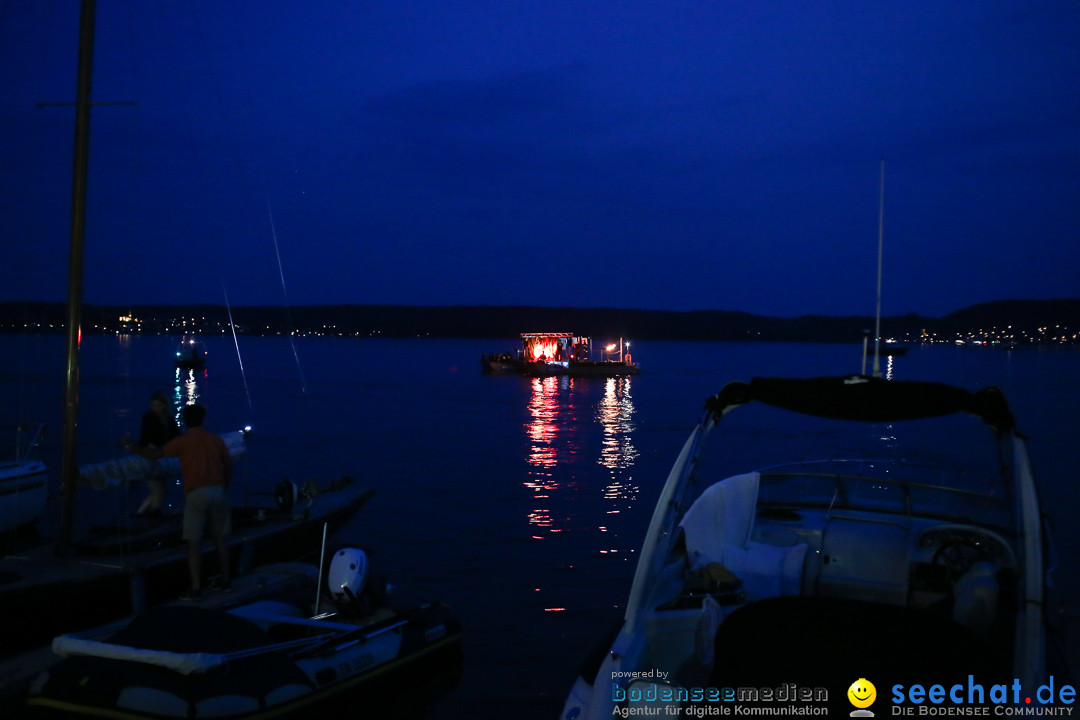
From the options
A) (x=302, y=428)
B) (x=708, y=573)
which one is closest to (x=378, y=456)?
(x=302, y=428)

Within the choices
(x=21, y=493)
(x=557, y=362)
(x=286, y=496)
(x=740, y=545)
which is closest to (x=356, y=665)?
(x=740, y=545)

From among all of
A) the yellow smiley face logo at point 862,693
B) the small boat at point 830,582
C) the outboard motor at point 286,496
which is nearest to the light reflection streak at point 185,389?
the outboard motor at point 286,496

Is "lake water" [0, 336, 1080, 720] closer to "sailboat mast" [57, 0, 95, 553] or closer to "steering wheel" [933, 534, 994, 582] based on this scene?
"sailboat mast" [57, 0, 95, 553]

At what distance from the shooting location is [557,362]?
85375 mm

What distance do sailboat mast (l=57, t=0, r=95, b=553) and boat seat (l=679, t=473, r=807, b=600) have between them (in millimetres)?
6978

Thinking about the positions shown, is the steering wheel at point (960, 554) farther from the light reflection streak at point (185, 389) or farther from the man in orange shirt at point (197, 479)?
the light reflection streak at point (185, 389)

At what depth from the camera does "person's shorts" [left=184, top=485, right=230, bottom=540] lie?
954 cm

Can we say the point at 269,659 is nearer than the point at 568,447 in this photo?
Yes

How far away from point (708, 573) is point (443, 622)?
3886mm

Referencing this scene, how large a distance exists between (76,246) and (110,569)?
3.75m

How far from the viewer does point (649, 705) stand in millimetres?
5039

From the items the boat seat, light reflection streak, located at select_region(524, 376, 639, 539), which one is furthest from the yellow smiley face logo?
light reflection streak, located at select_region(524, 376, 639, 539)

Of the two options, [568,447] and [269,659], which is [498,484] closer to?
[568,447]

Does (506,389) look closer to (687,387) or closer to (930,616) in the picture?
(687,387)
